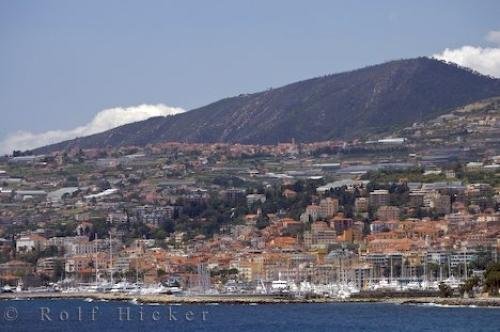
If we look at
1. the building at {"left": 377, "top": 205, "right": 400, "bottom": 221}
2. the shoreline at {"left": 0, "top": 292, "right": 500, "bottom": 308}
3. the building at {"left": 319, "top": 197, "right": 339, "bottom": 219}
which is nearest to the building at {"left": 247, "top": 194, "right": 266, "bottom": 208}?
the building at {"left": 319, "top": 197, "right": 339, "bottom": 219}

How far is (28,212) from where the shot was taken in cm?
12938

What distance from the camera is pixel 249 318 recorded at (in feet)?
233

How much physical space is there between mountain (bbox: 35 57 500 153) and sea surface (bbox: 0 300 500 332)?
3496 inches

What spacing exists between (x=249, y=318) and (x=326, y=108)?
365 feet

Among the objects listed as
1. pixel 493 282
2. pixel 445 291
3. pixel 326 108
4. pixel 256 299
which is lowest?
pixel 256 299

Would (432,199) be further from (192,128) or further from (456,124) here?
(192,128)

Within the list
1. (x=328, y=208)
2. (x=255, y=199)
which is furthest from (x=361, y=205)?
(x=255, y=199)

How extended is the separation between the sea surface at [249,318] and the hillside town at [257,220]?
8.47 metres

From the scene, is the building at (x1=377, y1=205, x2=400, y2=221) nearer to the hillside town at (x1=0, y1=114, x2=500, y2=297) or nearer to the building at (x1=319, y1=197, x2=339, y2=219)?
the hillside town at (x1=0, y1=114, x2=500, y2=297)

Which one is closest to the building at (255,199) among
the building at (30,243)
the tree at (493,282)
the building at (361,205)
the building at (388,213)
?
the building at (361,205)

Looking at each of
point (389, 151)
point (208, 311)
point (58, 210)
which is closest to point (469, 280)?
point (208, 311)

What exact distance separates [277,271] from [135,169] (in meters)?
48.1

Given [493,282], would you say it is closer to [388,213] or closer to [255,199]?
[388,213]

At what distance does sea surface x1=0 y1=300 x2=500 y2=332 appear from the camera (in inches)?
2505
